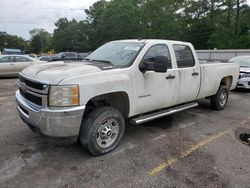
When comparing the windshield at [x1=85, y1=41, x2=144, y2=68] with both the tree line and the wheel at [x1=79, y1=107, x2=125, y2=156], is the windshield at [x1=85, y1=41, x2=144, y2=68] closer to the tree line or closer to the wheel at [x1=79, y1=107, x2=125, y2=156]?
the wheel at [x1=79, y1=107, x2=125, y2=156]

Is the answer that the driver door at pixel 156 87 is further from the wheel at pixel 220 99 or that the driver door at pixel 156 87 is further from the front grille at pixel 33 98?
the wheel at pixel 220 99

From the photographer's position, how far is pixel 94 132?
137 inches

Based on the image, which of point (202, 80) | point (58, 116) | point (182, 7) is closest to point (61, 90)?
point (58, 116)

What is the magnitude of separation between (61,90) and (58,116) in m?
0.35

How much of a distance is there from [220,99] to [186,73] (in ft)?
7.42

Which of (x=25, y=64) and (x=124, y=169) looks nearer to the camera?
(x=124, y=169)

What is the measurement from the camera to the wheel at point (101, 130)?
3459 millimetres

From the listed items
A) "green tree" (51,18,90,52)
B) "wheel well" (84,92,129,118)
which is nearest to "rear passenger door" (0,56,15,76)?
"wheel well" (84,92,129,118)

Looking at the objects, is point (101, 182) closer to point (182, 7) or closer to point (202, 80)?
point (202, 80)

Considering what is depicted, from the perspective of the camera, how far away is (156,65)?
12.5 ft

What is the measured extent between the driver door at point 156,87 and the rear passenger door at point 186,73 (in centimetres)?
22

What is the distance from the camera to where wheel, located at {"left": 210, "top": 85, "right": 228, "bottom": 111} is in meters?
6.42

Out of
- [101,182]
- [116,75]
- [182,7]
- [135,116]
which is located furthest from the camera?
[182,7]

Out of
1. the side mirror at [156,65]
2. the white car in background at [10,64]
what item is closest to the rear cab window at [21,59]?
the white car in background at [10,64]
